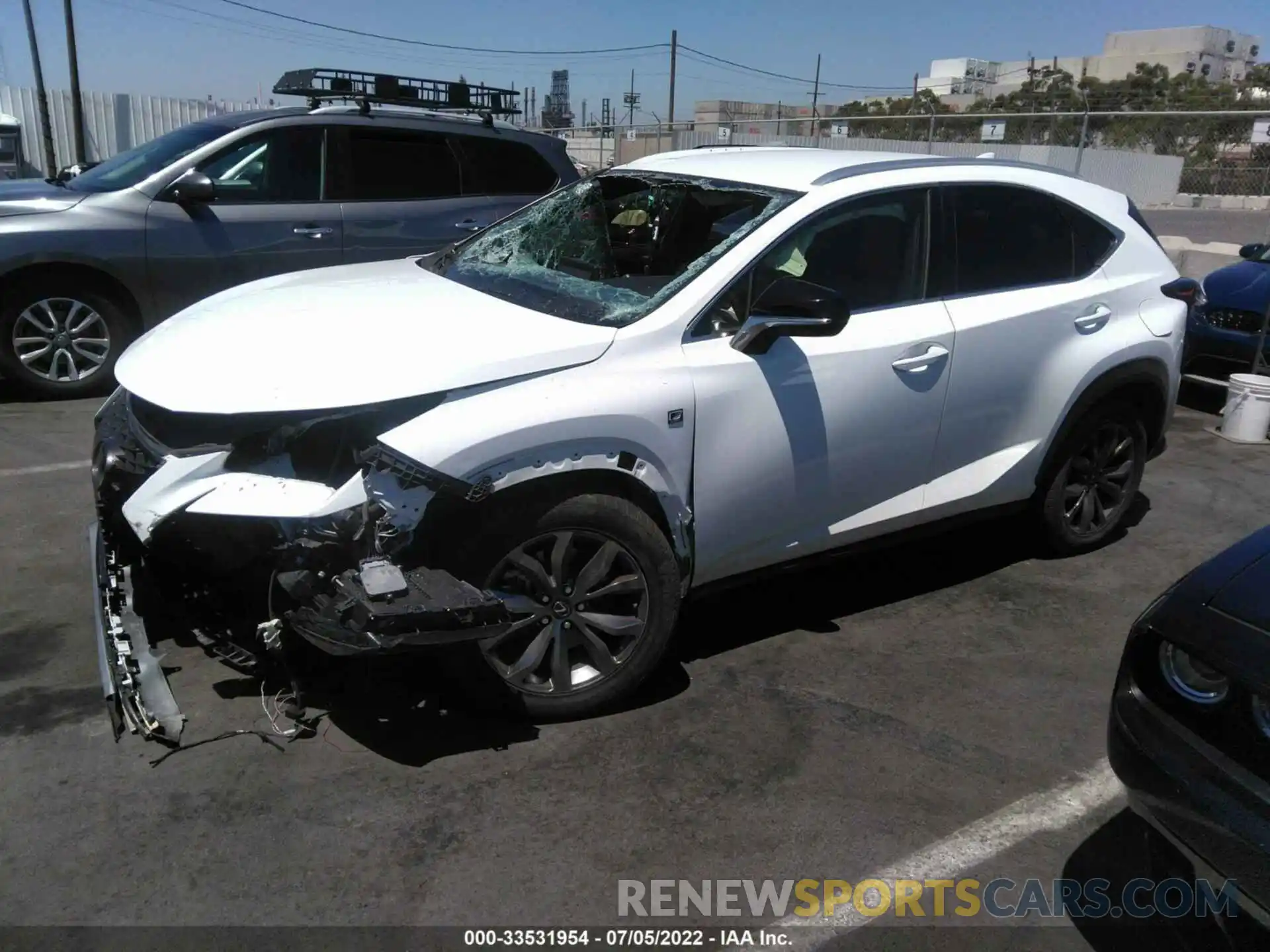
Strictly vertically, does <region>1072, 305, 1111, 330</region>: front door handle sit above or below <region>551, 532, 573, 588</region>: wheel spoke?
above

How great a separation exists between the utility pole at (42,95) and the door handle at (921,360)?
65.8ft

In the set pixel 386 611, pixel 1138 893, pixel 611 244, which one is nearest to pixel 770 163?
pixel 611 244

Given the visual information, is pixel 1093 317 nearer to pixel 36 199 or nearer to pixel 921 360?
pixel 921 360

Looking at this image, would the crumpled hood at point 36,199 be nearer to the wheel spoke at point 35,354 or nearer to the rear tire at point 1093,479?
the wheel spoke at point 35,354

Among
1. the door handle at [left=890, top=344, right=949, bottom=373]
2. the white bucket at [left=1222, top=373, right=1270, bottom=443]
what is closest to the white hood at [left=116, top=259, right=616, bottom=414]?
the door handle at [left=890, top=344, right=949, bottom=373]

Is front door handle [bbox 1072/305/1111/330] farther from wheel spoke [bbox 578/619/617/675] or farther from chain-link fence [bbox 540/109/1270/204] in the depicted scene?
chain-link fence [bbox 540/109/1270/204]

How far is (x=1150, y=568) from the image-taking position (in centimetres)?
503

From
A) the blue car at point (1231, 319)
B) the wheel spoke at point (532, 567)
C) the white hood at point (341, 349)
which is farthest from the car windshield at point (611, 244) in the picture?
the blue car at point (1231, 319)

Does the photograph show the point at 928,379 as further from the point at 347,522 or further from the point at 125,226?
the point at 125,226

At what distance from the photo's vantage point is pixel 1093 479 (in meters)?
4.92

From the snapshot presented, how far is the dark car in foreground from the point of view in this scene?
2.11m

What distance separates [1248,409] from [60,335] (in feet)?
26.4

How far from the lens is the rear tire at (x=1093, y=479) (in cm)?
473

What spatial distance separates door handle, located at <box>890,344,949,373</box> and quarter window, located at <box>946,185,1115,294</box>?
31cm
